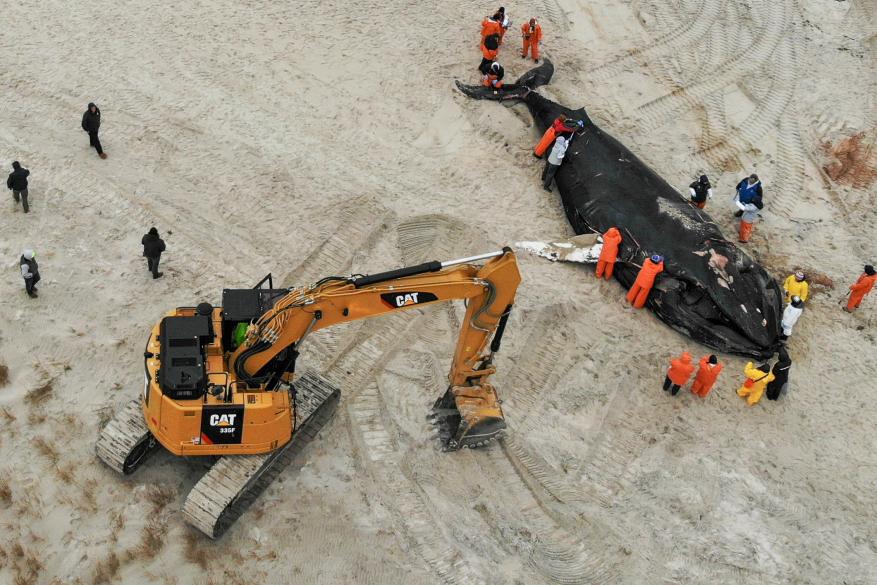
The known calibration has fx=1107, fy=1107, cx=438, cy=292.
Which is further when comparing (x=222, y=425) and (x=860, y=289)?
(x=860, y=289)

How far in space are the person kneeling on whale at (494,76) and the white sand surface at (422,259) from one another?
0.46 metres

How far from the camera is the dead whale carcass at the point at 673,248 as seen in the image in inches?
664

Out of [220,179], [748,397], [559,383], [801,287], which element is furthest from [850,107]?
[220,179]

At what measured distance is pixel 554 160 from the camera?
19.0 meters

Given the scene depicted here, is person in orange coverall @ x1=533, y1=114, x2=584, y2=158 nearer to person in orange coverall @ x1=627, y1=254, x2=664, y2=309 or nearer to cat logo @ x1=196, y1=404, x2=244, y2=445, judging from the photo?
person in orange coverall @ x1=627, y1=254, x2=664, y2=309

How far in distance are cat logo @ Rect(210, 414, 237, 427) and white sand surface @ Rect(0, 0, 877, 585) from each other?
120 cm

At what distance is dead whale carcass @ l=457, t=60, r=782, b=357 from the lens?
1686 centimetres

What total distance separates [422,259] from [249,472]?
213 inches

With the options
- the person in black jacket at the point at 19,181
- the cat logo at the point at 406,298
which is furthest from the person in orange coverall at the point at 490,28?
the cat logo at the point at 406,298

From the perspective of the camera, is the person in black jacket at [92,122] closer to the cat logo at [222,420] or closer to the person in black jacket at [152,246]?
the person in black jacket at [152,246]

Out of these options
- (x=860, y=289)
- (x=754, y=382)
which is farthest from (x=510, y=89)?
(x=754, y=382)

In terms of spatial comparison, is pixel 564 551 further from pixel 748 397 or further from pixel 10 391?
pixel 10 391

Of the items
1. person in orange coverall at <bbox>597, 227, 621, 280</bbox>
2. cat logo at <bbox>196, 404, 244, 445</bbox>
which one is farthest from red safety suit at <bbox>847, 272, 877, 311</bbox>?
cat logo at <bbox>196, 404, 244, 445</bbox>

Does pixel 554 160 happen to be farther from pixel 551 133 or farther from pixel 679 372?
pixel 679 372
